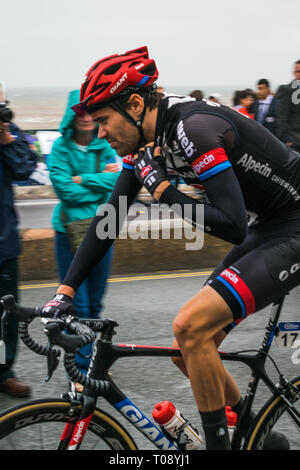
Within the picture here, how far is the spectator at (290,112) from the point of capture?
831 cm

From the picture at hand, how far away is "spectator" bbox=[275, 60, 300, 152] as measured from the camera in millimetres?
8312

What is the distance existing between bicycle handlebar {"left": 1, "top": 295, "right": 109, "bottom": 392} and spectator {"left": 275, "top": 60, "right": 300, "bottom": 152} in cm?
655

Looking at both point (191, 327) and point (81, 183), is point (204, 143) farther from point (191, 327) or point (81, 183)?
point (81, 183)

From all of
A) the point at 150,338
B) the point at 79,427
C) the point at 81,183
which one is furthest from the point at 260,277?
the point at 150,338

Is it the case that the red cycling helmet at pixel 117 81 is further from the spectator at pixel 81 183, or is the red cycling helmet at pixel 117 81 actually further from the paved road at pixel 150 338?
the spectator at pixel 81 183

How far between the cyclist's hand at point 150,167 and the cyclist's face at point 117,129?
0.60 feet

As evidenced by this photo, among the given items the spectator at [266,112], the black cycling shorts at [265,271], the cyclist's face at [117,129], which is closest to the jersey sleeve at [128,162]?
the cyclist's face at [117,129]

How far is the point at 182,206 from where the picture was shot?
2516mm

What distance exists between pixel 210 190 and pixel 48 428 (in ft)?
3.68

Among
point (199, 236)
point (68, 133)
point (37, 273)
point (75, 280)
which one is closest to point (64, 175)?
point (68, 133)

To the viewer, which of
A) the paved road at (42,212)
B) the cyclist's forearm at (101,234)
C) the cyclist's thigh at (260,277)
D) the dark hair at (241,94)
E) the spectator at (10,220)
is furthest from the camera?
the dark hair at (241,94)

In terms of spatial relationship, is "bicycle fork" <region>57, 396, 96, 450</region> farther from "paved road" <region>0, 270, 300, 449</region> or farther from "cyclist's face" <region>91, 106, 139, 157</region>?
"cyclist's face" <region>91, 106, 139, 157</region>

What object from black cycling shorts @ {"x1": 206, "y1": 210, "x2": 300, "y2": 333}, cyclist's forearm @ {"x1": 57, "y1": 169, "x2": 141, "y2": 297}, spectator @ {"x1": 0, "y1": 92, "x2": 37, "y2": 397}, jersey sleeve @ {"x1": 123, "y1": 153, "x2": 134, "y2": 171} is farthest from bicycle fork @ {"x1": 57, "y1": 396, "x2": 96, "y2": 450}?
spectator @ {"x1": 0, "y1": 92, "x2": 37, "y2": 397}
